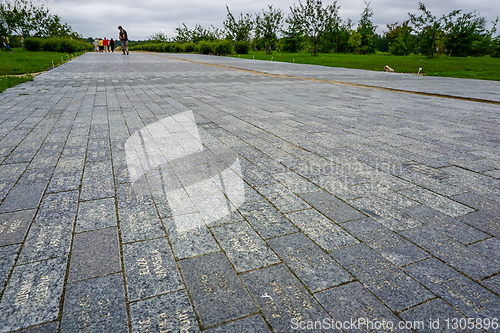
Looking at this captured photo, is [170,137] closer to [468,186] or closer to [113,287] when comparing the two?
[113,287]

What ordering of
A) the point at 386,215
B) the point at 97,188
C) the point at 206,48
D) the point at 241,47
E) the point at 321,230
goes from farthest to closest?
1. the point at 206,48
2. the point at 241,47
3. the point at 97,188
4. the point at 386,215
5. the point at 321,230

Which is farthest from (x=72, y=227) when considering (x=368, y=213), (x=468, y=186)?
(x=468, y=186)

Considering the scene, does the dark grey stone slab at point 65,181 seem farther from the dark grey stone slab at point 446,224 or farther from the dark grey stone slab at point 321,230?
the dark grey stone slab at point 446,224

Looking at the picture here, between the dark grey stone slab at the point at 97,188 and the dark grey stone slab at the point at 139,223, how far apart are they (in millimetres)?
407

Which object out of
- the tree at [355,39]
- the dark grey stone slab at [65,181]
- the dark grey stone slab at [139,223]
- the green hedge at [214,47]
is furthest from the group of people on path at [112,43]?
the tree at [355,39]

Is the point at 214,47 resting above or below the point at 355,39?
below

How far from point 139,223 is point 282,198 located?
1361 millimetres

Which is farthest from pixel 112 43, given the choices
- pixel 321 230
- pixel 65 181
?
pixel 321 230

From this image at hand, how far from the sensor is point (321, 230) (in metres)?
2.53

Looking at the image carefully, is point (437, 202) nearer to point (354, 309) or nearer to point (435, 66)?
Answer: point (354, 309)

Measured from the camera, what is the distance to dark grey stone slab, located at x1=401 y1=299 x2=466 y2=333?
1.66m

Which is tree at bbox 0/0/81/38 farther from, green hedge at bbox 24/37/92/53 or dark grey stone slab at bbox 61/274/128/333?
dark grey stone slab at bbox 61/274/128/333

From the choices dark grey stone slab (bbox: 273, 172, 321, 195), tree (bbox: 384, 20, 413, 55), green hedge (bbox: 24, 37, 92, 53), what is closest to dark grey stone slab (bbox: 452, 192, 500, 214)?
dark grey stone slab (bbox: 273, 172, 321, 195)

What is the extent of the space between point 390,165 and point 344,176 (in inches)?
31.3
